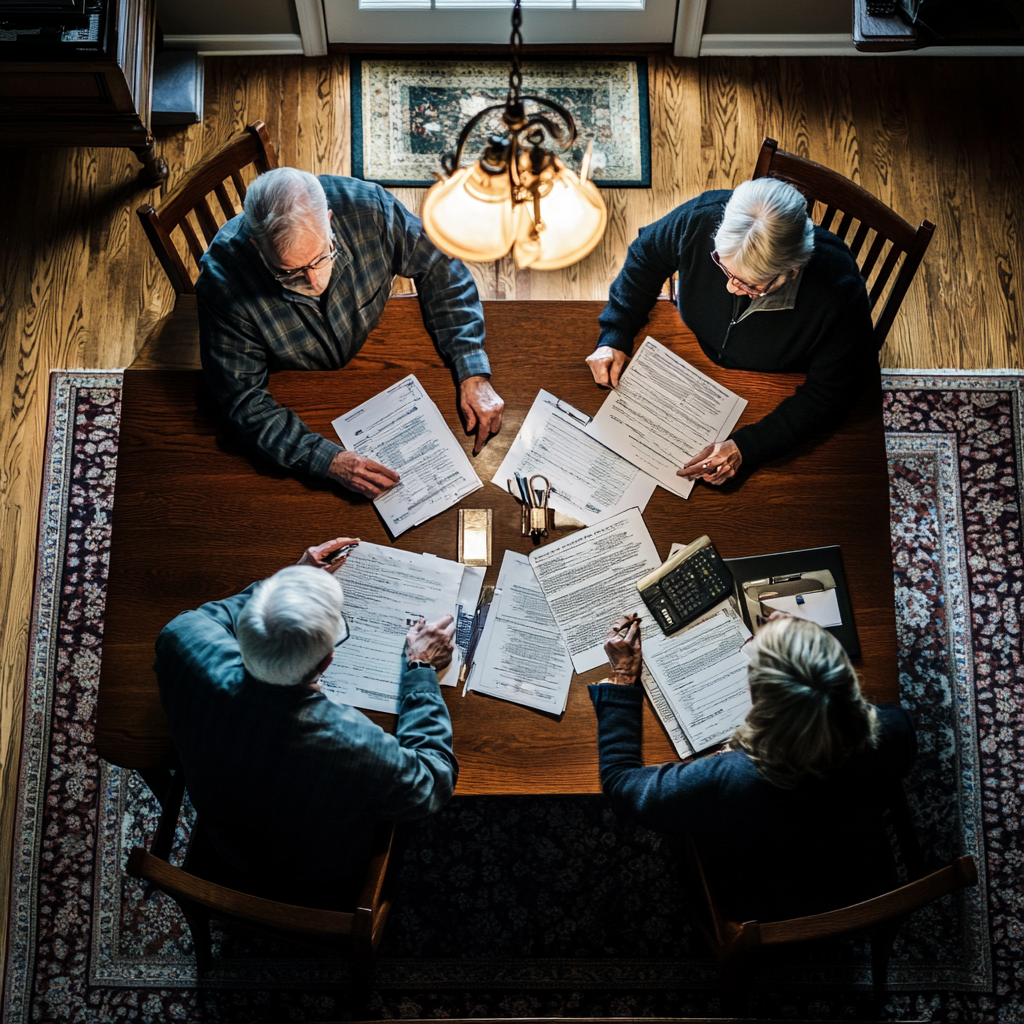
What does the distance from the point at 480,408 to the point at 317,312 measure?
1.43 feet

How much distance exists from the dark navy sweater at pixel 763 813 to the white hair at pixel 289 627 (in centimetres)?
→ 59

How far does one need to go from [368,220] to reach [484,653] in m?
1.05

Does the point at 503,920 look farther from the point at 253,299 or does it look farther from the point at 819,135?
the point at 819,135

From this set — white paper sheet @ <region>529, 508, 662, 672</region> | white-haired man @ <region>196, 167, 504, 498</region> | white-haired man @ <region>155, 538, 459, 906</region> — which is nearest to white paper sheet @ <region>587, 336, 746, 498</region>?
white paper sheet @ <region>529, 508, 662, 672</region>

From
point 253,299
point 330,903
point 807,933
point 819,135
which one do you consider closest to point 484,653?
point 330,903

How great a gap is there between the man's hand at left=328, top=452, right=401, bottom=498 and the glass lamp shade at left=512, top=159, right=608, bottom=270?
68 centimetres

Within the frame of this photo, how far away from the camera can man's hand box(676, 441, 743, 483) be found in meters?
2.09

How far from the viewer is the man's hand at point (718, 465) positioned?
6.87 feet

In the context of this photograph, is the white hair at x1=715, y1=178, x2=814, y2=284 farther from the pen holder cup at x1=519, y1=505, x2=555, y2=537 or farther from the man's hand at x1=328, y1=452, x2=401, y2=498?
the man's hand at x1=328, y1=452, x2=401, y2=498

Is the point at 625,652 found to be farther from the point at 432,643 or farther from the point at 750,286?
the point at 750,286

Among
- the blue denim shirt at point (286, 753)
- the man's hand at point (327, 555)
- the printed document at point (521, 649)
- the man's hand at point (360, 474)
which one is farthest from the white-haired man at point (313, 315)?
the blue denim shirt at point (286, 753)

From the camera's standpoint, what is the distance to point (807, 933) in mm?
1699

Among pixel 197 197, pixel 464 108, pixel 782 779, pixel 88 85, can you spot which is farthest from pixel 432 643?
pixel 464 108

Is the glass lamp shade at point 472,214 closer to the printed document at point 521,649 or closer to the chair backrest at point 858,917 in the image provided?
the printed document at point 521,649
